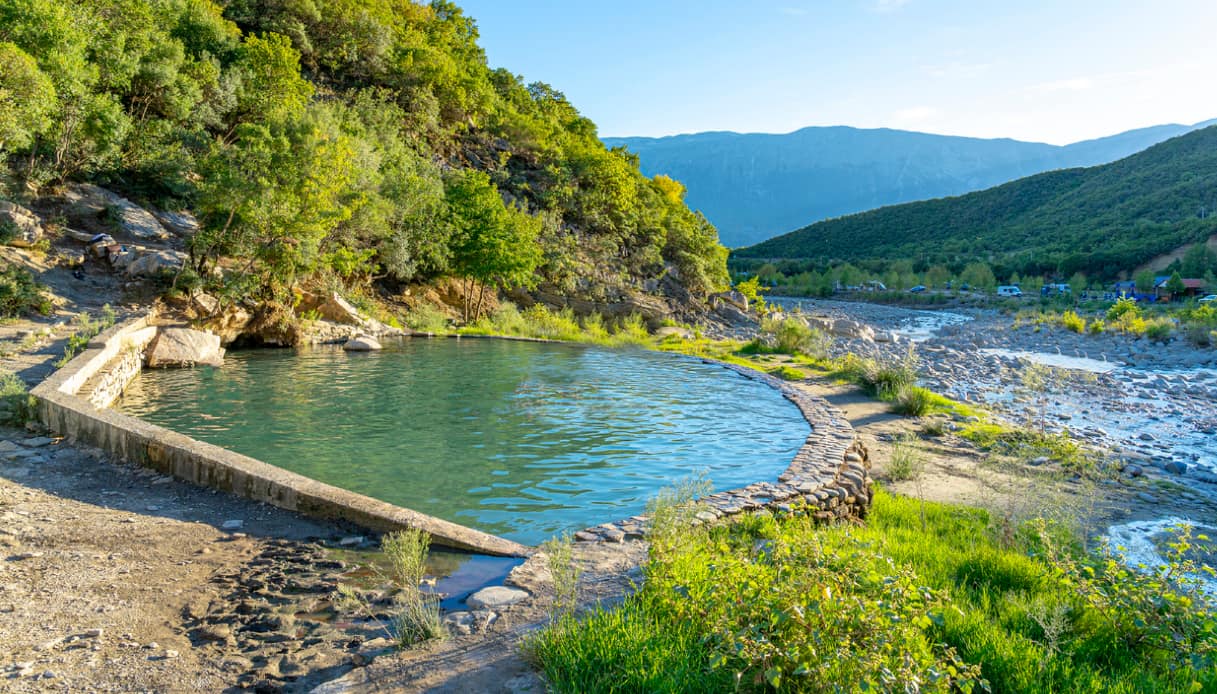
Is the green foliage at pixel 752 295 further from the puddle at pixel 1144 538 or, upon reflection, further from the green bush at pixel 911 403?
the puddle at pixel 1144 538

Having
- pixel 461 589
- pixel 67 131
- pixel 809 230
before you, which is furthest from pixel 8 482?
pixel 809 230

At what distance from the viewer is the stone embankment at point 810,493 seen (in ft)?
18.4

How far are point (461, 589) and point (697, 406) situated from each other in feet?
25.0

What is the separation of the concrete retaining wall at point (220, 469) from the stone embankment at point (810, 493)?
957 mm

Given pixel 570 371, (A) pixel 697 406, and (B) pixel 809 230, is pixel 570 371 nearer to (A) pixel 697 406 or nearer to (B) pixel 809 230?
(A) pixel 697 406

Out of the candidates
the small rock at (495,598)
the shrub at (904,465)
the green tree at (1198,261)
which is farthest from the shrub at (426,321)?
the green tree at (1198,261)

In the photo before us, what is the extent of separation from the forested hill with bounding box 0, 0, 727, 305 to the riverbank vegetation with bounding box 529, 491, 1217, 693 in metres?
15.4

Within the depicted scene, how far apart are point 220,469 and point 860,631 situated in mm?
5892

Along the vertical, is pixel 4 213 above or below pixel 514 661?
above

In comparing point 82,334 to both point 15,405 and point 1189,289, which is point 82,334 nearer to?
point 15,405

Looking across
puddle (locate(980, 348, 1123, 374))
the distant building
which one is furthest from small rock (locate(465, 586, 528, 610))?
the distant building

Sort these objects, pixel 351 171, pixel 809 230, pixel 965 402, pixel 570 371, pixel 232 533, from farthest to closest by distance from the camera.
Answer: pixel 809 230 < pixel 351 171 < pixel 570 371 < pixel 965 402 < pixel 232 533

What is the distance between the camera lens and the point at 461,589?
4566mm

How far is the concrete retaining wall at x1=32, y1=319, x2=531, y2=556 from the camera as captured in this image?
17.7ft
